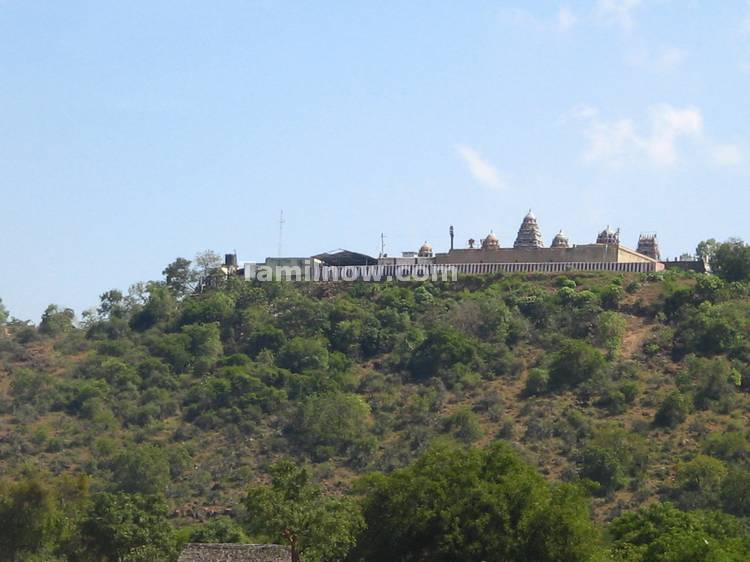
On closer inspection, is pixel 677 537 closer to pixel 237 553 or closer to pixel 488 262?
pixel 237 553

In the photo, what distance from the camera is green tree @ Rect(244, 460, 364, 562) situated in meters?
41.6

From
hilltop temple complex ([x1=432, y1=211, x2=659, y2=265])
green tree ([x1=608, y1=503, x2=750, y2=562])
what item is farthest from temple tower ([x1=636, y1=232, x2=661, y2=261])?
green tree ([x1=608, y1=503, x2=750, y2=562])

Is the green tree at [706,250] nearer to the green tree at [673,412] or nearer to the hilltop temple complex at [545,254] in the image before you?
the hilltop temple complex at [545,254]

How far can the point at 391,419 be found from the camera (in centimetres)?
7294

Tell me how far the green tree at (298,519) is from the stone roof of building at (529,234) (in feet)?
194

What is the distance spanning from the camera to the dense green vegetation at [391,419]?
4541 centimetres

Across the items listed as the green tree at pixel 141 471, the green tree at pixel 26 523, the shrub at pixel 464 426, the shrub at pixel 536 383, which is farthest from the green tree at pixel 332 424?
the green tree at pixel 26 523

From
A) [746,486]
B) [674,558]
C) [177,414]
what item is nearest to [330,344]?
[177,414]

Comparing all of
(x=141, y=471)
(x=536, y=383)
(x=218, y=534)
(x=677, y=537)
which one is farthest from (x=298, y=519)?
(x=536, y=383)

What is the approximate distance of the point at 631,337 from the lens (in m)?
79.1

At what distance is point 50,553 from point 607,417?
24.7 meters

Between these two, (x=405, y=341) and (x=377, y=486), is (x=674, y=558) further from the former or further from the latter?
(x=405, y=341)

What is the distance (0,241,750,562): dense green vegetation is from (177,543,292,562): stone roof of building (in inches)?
72.4

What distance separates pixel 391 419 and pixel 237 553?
92.3 ft
